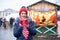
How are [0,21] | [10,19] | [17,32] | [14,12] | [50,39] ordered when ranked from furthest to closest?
1. [14,12]
2. [10,19]
3. [0,21]
4. [50,39]
5. [17,32]

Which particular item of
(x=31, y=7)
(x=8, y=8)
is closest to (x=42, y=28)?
(x=31, y=7)

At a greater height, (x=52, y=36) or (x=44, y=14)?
(x=44, y=14)

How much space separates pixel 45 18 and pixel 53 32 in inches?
40.4

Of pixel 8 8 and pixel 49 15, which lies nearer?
pixel 49 15

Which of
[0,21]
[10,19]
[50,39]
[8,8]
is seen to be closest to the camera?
[50,39]

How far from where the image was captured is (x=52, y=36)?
16984 millimetres

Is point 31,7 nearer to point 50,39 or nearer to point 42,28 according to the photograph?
point 42,28

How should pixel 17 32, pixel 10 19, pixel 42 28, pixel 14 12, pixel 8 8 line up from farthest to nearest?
pixel 8 8
pixel 14 12
pixel 10 19
pixel 42 28
pixel 17 32

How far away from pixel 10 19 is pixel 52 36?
20.7 m

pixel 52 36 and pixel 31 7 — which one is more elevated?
pixel 31 7

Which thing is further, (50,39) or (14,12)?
(14,12)

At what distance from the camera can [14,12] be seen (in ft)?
140

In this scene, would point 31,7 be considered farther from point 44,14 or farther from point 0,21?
point 0,21

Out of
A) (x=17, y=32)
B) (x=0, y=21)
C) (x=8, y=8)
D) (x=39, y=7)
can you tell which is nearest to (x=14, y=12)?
(x=8, y=8)
